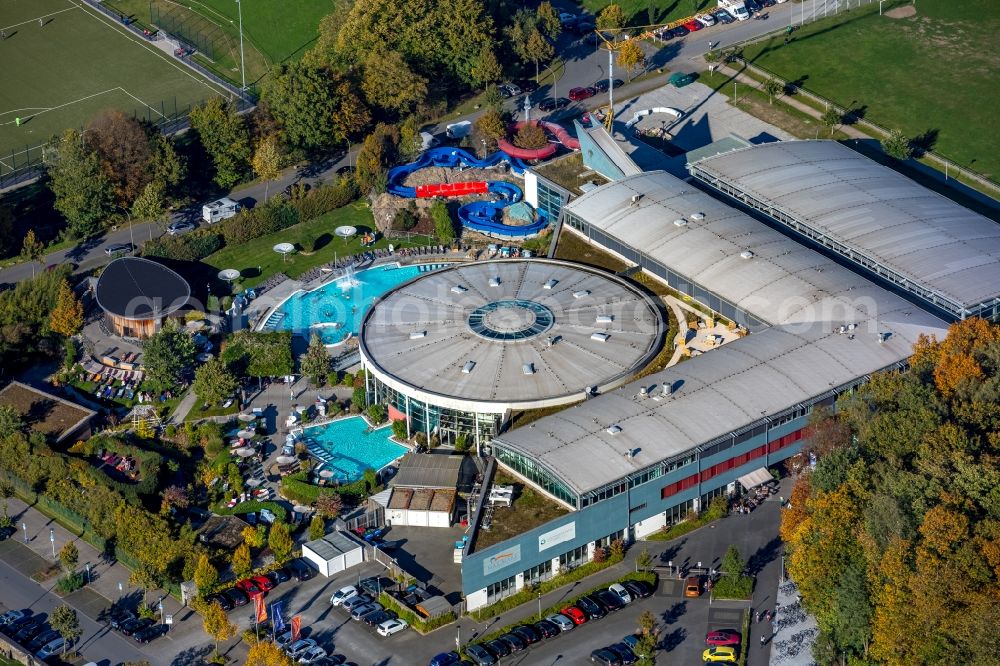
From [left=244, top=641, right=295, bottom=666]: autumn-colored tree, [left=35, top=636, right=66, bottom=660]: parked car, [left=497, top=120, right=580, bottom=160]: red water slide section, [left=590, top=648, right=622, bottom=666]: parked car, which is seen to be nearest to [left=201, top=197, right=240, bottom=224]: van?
[left=497, top=120, right=580, bottom=160]: red water slide section

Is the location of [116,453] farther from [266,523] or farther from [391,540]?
[391,540]

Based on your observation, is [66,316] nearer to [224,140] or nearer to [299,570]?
[224,140]

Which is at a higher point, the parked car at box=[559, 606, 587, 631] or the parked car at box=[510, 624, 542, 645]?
the parked car at box=[559, 606, 587, 631]

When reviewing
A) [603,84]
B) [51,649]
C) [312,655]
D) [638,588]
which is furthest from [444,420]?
[603,84]

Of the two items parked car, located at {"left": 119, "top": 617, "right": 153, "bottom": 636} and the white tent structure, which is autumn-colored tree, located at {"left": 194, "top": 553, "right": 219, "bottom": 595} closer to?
parked car, located at {"left": 119, "top": 617, "right": 153, "bottom": 636}

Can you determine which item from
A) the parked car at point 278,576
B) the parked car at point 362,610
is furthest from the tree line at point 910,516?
the parked car at point 278,576

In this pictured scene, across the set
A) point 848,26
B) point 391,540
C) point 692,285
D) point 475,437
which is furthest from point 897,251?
point 848,26

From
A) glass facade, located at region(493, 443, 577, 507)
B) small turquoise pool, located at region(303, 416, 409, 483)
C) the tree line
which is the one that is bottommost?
small turquoise pool, located at region(303, 416, 409, 483)
